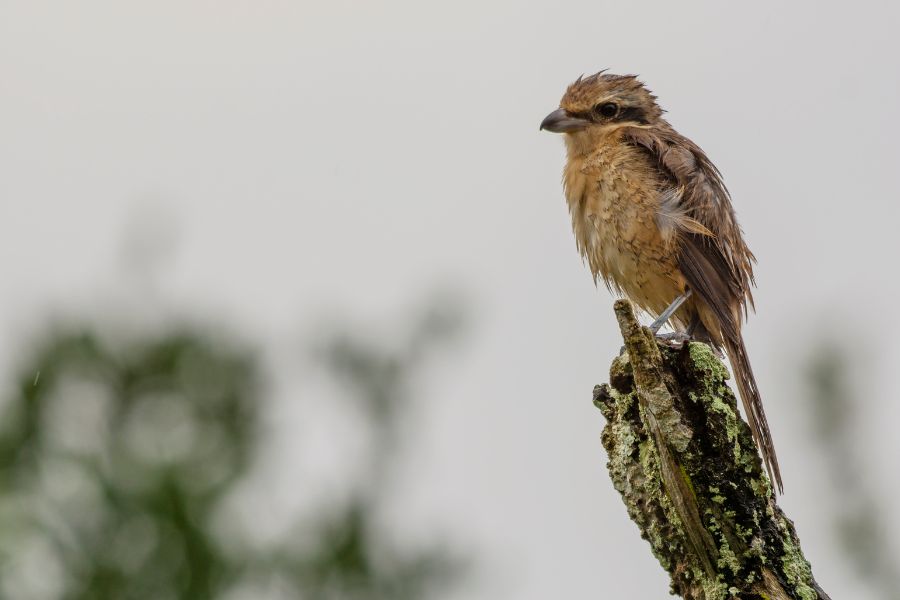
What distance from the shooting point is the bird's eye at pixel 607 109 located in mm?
7551

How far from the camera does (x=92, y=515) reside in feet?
30.7

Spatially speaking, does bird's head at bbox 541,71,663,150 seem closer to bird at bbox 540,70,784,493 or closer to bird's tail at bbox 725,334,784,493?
bird at bbox 540,70,784,493

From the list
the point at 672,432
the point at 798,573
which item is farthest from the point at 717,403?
the point at 798,573

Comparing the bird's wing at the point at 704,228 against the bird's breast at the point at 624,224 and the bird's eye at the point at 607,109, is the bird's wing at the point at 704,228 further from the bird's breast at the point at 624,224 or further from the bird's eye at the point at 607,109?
the bird's eye at the point at 607,109

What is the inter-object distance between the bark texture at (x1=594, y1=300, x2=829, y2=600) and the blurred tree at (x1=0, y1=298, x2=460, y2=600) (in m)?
4.97

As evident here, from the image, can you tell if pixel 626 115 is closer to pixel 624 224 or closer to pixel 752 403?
pixel 624 224

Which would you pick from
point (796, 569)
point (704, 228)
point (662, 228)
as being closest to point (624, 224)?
point (662, 228)

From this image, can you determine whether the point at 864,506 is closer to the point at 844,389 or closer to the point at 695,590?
the point at 844,389

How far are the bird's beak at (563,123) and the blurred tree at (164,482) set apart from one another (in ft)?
10.7

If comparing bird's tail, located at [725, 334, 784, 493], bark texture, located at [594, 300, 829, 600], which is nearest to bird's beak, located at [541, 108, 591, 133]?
bird's tail, located at [725, 334, 784, 493]

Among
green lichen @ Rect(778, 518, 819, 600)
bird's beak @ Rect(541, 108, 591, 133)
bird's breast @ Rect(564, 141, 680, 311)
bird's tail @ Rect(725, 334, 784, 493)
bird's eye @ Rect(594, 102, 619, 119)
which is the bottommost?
green lichen @ Rect(778, 518, 819, 600)

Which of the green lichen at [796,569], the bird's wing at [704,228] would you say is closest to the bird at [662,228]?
the bird's wing at [704,228]

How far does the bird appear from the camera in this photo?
6664 millimetres

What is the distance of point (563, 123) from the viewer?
7.46 metres
